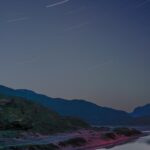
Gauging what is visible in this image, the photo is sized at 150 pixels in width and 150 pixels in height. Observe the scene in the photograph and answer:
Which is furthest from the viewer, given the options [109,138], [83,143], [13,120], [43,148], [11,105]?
[11,105]

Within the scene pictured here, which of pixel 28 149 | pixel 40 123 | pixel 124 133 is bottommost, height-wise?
pixel 28 149

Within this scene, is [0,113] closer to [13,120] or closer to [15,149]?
[13,120]

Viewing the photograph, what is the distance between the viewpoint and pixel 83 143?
8906 cm

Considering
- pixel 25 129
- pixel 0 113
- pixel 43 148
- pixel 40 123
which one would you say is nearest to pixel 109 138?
pixel 25 129

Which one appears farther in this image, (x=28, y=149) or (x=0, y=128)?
(x=0, y=128)

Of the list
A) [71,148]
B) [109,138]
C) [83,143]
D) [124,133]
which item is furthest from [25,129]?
[71,148]

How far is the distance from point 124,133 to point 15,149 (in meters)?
97.0

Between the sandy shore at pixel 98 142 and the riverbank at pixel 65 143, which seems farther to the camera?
the sandy shore at pixel 98 142

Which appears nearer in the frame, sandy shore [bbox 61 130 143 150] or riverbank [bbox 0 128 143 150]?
Result: riverbank [bbox 0 128 143 150]

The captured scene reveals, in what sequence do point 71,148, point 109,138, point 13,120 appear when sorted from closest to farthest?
point 71,148, point 109,138, point 13,120

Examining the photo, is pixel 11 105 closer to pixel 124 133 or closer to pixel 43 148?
pixel 124 133

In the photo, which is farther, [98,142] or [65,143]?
A: [98,142]

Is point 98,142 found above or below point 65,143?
above

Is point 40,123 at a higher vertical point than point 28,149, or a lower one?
higher
